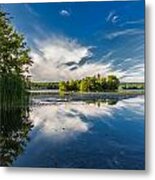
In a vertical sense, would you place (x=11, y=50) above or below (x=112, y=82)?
above

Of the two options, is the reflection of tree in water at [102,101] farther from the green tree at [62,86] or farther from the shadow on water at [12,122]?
the shadow on water at [12,122]

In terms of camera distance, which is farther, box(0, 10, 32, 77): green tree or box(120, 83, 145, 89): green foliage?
box(0, 10, 32, 77): green tree

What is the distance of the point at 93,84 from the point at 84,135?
0.21 m

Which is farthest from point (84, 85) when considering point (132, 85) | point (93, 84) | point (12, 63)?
point (12, 63)

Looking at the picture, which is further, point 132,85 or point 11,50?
point 11,50

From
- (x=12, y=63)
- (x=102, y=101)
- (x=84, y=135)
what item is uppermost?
(x=12, y=63)

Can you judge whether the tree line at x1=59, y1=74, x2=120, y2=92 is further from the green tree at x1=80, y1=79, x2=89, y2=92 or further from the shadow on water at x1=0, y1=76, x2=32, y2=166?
the shadow on water at x1=0, y1=76, x2=32, y2=166

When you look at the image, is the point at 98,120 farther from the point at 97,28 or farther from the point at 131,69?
the point at 97,28

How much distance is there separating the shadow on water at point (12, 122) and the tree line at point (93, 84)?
0.18m

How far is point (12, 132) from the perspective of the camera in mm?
1954

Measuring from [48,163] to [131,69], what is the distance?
51cm

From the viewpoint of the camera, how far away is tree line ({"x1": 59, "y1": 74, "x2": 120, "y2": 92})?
1.90m

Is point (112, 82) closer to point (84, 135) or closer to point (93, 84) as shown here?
point (93, 84)

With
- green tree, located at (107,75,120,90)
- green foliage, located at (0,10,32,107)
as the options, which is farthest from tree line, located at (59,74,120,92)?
green foliage, located at (0,10,32,107)
